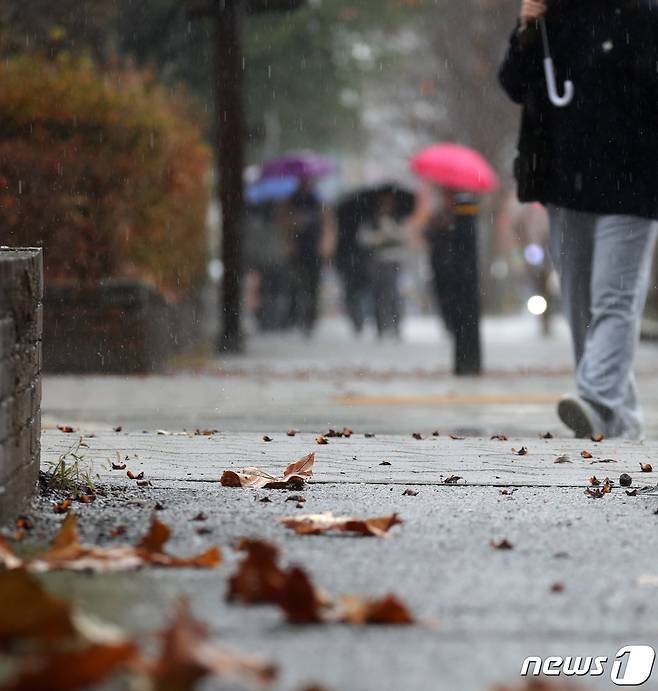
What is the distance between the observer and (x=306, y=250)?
69.2 feet

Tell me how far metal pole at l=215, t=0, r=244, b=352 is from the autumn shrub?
324 centimetres

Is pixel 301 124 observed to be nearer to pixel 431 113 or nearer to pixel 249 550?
pixel 431 113

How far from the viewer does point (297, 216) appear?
72.2 feet

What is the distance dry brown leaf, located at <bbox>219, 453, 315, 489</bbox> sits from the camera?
475cm

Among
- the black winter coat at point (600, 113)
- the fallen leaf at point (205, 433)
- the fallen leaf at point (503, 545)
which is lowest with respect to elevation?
the fallen leaf at point (205, 433)

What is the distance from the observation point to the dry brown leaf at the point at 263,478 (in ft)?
15.6

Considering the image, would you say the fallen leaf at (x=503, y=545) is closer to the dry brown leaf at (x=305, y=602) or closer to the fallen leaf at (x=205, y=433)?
the dry brown leaf at (x=305, y=602)

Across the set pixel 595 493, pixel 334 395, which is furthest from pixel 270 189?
pixel 595 493

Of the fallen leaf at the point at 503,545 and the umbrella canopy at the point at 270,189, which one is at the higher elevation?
the umbrella canopy at the point at 270,189

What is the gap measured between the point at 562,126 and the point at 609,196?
417 mm

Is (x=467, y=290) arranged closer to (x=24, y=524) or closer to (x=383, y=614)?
(x=24, y=524)

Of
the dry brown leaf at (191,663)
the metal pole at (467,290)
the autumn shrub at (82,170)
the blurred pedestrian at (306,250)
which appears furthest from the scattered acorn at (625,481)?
the blurred pedestrian at (306,250)

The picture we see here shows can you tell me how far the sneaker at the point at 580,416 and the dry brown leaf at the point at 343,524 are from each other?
8.69 feet

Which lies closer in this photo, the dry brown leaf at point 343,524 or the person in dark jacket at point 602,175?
the dry brown leaf at point 343,524
